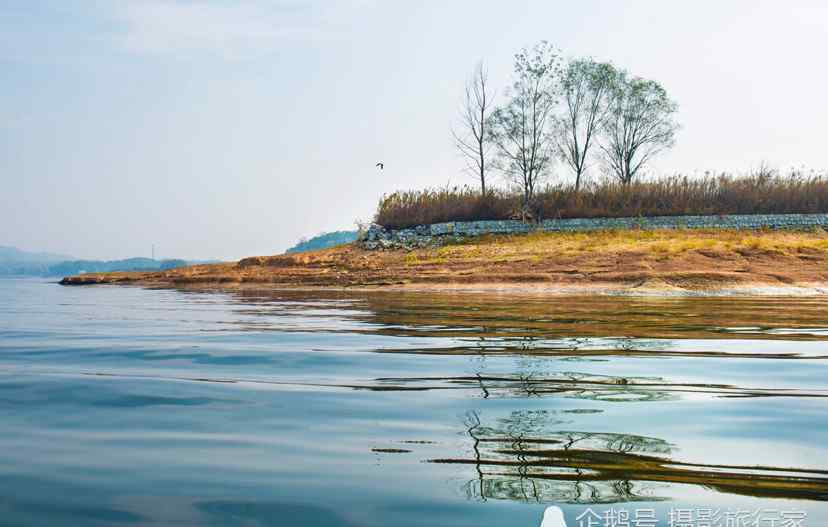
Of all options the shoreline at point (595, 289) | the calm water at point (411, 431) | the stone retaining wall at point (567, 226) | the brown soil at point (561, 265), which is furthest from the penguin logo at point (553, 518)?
the stone retaining wall at point (567, 226)

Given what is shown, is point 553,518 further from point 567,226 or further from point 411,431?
point 567,226

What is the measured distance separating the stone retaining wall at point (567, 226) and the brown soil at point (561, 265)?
1373mm

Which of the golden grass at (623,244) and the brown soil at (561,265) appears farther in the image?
the golden grass at (623,244)

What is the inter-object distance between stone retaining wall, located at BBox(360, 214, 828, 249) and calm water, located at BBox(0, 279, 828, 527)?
24.1 metres

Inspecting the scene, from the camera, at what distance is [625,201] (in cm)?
3278

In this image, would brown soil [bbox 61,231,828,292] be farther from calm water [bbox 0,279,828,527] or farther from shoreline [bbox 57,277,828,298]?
calm water [bbox 0,279,828,527]

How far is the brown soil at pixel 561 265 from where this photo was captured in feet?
64.6

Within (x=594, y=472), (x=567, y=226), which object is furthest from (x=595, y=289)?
(x=594, y=472)

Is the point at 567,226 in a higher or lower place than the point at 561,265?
higher

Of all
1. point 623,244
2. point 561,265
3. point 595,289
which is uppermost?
point 623,244

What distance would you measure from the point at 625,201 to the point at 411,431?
3132cm

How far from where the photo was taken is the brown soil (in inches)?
776

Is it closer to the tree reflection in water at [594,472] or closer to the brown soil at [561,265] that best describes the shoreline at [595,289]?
the brown soil at [561,265]

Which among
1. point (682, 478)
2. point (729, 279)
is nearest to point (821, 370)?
point (682, 478)
